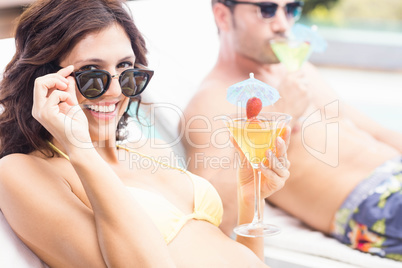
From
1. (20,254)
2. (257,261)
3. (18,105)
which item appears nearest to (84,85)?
(18,105)

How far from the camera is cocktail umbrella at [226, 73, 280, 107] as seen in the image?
5.19 feet

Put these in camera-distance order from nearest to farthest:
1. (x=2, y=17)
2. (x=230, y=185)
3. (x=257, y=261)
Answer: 1. (x=257, y=261)
2. (x=230, y=185)
3. (x=2, y=17)

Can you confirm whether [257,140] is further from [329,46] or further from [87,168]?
[329,46]

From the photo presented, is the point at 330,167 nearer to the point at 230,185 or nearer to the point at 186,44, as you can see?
the point at 230,185

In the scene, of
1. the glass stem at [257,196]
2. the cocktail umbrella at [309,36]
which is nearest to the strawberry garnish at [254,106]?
the glass stem at [257,196]

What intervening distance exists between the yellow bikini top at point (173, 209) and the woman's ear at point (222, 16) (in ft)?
3.48

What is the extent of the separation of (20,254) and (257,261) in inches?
27.3

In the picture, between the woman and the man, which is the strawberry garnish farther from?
the man

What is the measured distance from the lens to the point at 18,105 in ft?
4.95

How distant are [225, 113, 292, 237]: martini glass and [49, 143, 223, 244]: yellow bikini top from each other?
0.11m

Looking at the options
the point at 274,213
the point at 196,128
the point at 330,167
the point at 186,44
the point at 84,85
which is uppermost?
the point at 186,44

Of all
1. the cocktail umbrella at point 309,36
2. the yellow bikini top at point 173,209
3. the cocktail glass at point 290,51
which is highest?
the cocktail umbrella at point 309,36

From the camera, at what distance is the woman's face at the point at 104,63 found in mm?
1468

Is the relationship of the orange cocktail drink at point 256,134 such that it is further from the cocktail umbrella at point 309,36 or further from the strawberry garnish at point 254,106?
the cocktail umbrella at point 309,36
